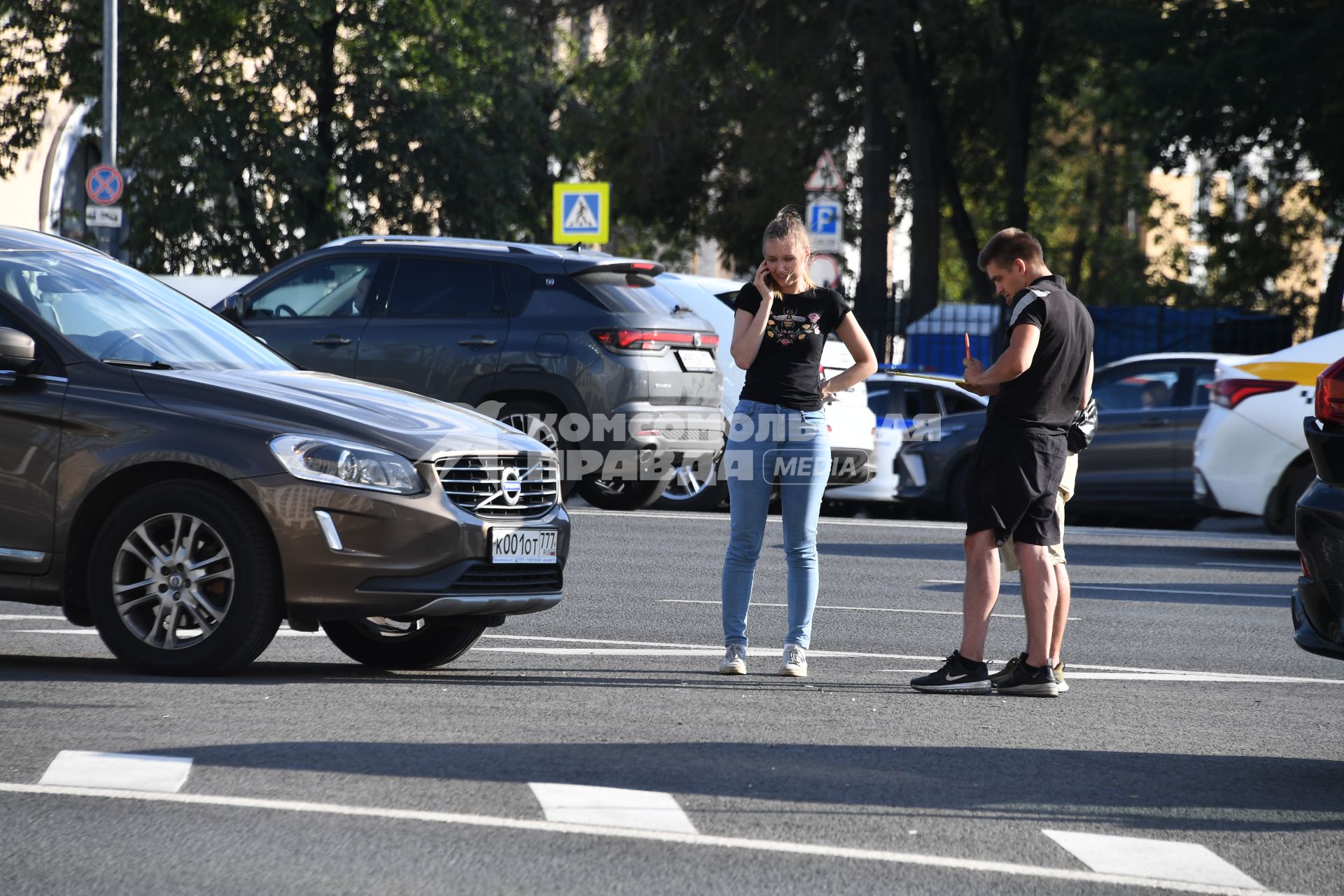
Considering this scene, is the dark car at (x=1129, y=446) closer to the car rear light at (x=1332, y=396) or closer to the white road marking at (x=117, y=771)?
the car rear light at (x=1332, y=396)

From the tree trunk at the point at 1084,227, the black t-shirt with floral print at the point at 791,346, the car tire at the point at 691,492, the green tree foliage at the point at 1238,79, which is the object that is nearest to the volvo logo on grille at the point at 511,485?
the black t-shirt with floral print at the point at 791,346

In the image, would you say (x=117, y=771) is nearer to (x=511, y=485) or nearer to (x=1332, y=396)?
(x=511, y=485)

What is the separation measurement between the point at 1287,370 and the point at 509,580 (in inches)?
301

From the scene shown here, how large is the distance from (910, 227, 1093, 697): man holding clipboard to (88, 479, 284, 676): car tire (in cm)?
252

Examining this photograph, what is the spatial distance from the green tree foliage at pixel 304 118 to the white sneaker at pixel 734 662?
70.7 feet

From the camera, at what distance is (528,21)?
27734mm

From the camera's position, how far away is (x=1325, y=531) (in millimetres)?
5832

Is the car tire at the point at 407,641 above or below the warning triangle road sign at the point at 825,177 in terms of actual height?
below

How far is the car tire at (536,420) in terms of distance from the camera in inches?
535

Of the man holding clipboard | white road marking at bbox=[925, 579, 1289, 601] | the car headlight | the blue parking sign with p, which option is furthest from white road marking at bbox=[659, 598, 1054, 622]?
the blue parking sign with p

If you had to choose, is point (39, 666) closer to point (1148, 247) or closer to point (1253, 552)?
point (1253, 552)

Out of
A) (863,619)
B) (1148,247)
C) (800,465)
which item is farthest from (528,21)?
(1148,247)

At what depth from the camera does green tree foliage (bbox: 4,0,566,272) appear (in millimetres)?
30281

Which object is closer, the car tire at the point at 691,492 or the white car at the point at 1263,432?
the white car at the point at 1263,432
